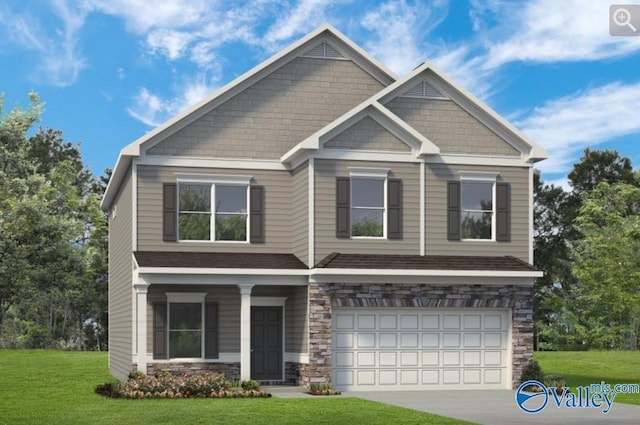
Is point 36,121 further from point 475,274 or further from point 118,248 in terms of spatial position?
point 475,274

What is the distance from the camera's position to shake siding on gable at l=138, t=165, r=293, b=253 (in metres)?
27.7

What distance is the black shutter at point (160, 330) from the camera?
2698 centimetres

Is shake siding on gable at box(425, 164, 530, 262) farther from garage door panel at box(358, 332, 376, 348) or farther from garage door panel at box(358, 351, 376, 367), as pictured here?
garage door panel at box(358, 351, 376, 367)

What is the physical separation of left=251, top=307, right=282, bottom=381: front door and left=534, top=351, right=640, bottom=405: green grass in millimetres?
8266

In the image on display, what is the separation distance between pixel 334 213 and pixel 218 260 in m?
3.36

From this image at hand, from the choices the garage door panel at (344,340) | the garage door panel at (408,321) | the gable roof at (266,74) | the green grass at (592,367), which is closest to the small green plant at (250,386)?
the garage door panel at (344,340)

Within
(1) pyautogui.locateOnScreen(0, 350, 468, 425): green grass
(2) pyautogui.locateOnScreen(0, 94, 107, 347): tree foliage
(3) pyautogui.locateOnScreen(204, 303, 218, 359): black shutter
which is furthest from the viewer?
(2) pyautogui.locateOnScreen(0, 94, 107, 347): tree foliage

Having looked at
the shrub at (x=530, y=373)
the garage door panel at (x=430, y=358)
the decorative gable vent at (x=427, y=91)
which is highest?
the decorative gable vent at (x=427, y=91)

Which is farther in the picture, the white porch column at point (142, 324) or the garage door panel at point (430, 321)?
the garage door panel at point (430, 321)

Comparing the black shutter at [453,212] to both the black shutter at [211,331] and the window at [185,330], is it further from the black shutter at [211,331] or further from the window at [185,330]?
the window at [185,330]

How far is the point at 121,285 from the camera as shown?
3184cm

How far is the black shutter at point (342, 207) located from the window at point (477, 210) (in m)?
3.57
